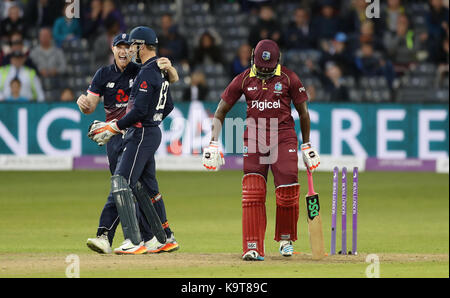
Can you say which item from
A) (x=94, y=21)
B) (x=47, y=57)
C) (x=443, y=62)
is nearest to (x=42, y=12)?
(x=94, y=21)

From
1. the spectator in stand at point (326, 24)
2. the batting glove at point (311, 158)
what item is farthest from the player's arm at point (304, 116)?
the spectator in stand at point (326, 24)

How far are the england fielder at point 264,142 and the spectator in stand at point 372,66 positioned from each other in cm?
1236

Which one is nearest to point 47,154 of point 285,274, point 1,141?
point 1,141

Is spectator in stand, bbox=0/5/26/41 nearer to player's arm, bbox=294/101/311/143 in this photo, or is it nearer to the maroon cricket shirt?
the maroon cricket shirt

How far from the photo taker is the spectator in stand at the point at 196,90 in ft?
69.7

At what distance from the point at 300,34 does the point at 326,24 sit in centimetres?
62

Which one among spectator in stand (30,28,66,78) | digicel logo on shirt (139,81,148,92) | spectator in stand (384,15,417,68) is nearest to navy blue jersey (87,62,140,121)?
digicel logo on shirt (139,81,148,92)

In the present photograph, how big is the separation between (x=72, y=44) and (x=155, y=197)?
13.4m

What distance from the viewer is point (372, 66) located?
870 inches

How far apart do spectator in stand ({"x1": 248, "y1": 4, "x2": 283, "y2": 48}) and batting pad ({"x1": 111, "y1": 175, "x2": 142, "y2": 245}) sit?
12737 millimetres

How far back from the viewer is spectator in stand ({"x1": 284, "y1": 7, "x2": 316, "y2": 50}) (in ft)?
74.9

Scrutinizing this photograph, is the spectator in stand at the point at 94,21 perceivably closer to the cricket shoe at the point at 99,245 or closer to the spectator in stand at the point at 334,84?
the spectator in stand at the point at 334,84

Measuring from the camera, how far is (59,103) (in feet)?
67.7

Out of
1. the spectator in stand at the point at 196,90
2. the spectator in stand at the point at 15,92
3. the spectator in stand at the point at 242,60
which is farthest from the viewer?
the spectator in stand at the point at 242,60
